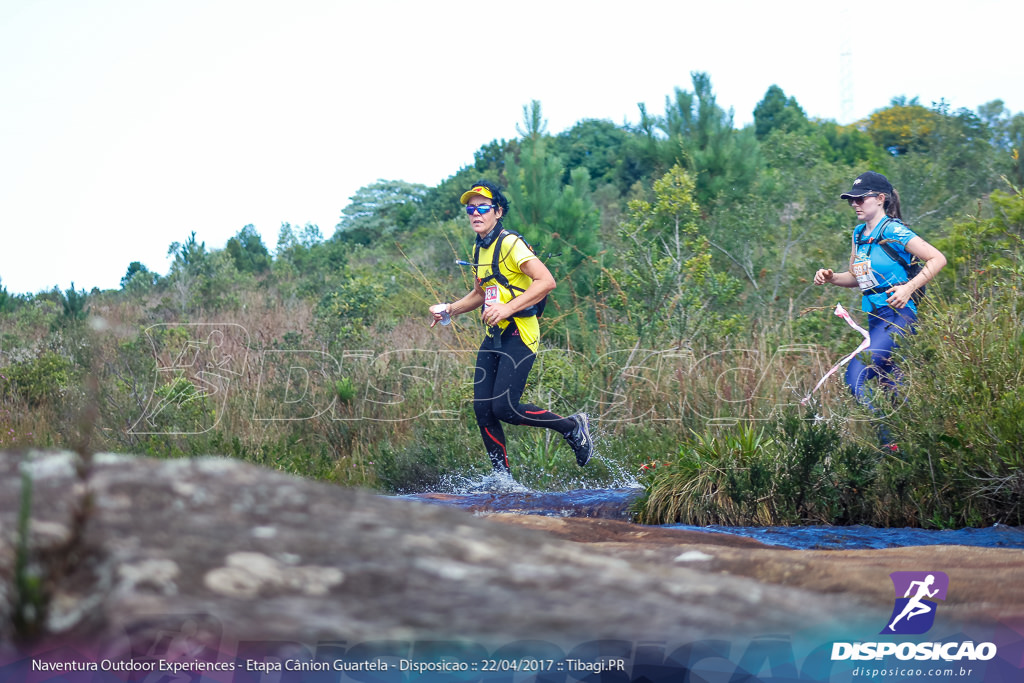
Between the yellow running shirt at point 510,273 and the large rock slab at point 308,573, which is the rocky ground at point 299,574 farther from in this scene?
the yellow running shirt at point 510,273

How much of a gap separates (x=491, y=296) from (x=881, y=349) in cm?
266

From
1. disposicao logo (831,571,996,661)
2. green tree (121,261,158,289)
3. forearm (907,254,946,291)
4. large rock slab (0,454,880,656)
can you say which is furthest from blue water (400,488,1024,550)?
green tree (121,261,158,289)

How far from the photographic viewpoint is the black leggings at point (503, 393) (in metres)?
6.50

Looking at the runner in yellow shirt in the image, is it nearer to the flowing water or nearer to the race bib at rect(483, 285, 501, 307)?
the race bib at rect(483, 285, 501, 307)

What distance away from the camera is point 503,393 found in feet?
21.2

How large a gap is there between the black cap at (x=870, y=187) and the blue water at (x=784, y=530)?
2.56m

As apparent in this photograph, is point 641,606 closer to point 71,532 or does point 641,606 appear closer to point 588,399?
point 71,532

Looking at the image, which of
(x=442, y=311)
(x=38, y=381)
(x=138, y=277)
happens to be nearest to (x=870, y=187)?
(x=442, y=311)

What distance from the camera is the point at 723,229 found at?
13.2 meters

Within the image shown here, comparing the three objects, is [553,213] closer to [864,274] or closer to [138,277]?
[864,274]

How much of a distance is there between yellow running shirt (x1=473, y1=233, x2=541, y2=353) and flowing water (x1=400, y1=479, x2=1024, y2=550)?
41.2 inches

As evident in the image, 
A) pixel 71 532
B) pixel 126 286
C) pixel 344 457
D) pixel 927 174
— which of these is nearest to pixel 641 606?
pixel 71 532

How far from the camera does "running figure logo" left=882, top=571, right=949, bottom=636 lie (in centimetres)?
201

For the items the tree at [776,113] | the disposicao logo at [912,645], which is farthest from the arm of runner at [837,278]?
the tree at [776,113]
